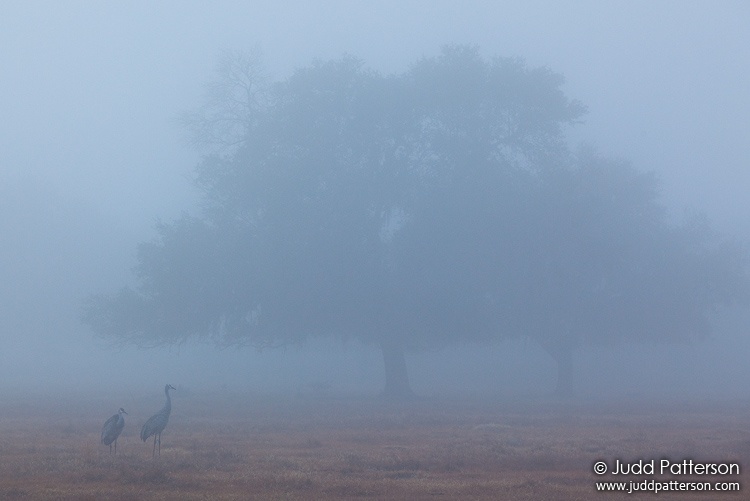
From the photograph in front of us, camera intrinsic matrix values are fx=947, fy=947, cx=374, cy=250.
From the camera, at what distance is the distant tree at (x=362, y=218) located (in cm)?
3912

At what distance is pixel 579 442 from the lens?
2136 centimetres

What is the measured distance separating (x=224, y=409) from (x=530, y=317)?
46.1 ft

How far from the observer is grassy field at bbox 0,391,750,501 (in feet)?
47.7

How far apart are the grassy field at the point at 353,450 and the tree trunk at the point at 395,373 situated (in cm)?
527

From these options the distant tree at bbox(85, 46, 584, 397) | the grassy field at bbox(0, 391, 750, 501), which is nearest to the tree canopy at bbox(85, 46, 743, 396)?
the distant tree at bbox(85, 46, 584, 397)

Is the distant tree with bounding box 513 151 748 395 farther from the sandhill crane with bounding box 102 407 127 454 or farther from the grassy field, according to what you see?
the sandhill crane with bounding box 102 407 127 454

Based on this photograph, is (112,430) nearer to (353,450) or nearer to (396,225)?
(353,450)

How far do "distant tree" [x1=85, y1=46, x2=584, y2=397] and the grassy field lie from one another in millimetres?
5608

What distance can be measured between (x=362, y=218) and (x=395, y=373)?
6947mm

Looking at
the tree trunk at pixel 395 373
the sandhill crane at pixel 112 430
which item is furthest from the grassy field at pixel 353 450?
the tree trunk at pixel 395 373

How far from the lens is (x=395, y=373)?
40938 mm

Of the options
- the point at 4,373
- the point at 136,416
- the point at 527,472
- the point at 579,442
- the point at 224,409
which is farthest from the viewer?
the point at 4,373

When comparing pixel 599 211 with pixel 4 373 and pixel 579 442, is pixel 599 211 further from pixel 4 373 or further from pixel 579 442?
pixel 4 373

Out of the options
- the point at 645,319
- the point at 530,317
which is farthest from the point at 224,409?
the point at 645,319
